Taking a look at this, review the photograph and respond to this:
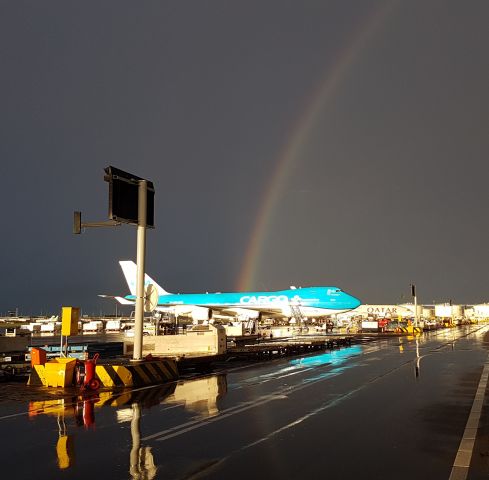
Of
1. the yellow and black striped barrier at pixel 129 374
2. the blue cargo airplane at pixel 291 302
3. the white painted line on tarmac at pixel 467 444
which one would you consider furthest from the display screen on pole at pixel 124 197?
the blue cargo airplane at pixel 291 302

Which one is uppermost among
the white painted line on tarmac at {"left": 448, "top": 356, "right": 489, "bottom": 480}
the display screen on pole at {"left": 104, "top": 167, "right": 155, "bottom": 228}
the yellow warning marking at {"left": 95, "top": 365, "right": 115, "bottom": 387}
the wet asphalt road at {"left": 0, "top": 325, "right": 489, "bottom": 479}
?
the display screen on pole at {"left": 104, "top": 167, "right": 155, "bottom": 228}

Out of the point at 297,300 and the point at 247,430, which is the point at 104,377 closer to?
the point at 247,430

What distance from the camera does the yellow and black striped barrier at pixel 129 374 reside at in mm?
15836

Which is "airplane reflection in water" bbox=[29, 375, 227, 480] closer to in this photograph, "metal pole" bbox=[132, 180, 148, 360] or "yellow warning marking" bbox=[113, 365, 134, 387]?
"yellow warning marking" bbox=[113, 365, 134, 387]

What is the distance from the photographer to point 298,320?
2469 inches

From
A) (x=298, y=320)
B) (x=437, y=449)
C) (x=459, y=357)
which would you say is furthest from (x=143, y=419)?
(x=298, y=320)

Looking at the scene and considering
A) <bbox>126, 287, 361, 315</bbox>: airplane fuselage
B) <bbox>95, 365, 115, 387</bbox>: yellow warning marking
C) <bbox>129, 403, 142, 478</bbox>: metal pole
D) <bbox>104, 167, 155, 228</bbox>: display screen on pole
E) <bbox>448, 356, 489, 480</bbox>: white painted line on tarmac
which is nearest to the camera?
<bbox>448, 356, 489, 480</bbox>: white painted line on tarmac

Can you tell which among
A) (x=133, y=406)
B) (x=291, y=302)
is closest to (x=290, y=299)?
(x=291, y=302)

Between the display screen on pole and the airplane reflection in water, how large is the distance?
541cm

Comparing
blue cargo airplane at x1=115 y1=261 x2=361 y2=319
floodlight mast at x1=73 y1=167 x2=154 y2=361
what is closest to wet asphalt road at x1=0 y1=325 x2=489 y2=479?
floodlight mast at x1=73 y1=167 x2=154 y2=361

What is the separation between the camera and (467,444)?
321 inches

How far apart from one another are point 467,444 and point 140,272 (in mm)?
11581

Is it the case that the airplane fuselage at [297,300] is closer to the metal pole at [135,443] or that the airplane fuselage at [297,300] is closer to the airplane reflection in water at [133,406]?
the airplane reflection in water at [133,406]

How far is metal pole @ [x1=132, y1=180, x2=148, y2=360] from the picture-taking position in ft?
56.6
